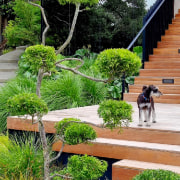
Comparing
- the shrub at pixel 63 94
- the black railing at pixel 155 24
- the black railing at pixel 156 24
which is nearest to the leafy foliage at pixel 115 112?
the shrub at pixel 63 94

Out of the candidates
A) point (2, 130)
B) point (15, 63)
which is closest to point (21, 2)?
point (15, 63)

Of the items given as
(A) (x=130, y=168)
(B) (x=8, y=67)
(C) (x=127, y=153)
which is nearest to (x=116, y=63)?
(A) (x=130, y=168)

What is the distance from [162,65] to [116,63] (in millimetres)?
5814

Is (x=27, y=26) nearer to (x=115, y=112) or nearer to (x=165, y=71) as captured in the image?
(x=165, y=71)

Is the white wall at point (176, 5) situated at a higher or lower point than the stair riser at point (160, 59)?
higher

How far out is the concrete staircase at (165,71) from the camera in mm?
7441

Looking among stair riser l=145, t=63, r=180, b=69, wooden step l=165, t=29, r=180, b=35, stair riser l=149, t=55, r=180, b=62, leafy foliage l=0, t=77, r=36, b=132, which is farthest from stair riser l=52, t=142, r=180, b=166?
wooden step l=165, t=29, r=180, b=35

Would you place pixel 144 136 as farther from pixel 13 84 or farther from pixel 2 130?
pixel 13 84

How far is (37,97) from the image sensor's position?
9.07ft

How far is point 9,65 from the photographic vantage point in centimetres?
1130

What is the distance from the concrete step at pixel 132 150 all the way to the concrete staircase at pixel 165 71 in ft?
12.2

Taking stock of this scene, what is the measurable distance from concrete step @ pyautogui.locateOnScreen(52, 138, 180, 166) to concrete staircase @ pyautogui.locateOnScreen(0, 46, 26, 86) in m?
6.85

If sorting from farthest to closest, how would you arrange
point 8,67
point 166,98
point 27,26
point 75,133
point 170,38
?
point 27,26, point 8,67, point 170,38, point 166,98, point 75,133

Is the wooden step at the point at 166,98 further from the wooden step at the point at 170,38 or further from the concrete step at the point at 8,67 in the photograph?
the concrete step at the point at 8,67
